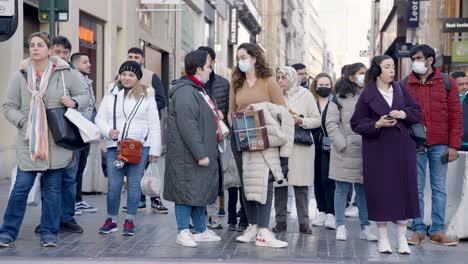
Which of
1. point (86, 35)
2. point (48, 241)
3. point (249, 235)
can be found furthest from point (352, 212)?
point (86, 35)

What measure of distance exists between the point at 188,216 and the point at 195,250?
0.45 meters

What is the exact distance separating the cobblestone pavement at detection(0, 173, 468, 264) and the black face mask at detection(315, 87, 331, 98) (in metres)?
1.99

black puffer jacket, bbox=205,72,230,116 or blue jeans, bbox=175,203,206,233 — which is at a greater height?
black puffer jacket, bbox=205,72,230,116

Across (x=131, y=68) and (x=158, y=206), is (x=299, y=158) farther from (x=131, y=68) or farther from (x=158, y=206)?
(x=158, y=206)

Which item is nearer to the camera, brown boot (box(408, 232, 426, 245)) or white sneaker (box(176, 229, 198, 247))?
white sneaker (box(176, 229, 198, 247))

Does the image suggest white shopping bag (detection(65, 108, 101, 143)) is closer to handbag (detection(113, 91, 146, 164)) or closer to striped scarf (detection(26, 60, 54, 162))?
striped scarf (detection(26, 60, 54, 162))

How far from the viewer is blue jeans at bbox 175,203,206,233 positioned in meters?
8.48

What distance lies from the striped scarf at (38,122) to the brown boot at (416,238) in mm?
3648

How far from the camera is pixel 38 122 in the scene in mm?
8070

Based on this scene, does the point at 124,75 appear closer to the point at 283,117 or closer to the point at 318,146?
the point at 283,117

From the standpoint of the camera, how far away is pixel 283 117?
851 centimetres

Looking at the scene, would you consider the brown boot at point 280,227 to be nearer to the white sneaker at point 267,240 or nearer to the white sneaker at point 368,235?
the white sneaker at point 368,235

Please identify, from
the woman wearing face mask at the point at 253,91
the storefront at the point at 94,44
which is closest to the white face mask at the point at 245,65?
the woman wearing face mask at the point at 253,91

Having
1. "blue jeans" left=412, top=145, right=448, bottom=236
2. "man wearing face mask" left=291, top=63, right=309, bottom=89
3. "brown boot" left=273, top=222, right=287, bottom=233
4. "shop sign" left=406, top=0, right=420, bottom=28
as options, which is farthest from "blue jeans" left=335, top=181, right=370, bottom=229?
"shop sign" left=406, top=0, right=420, bottom=28
